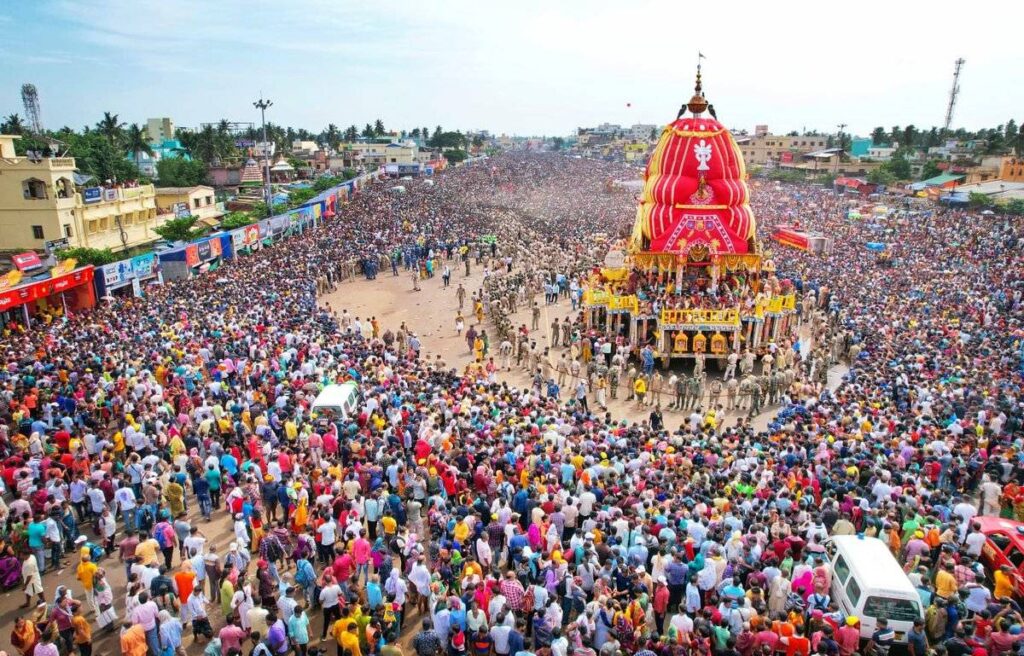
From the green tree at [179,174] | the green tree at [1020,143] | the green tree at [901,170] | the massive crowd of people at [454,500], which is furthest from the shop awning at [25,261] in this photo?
the green tree at [1020,143]

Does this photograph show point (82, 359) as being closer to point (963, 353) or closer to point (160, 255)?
point (160, 255)

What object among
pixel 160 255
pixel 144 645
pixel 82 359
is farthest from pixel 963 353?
pixel 160 255

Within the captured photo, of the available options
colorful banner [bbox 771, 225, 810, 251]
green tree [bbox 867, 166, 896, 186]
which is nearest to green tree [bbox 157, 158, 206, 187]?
colorful banner [bbox 771, 225, 810, 251]

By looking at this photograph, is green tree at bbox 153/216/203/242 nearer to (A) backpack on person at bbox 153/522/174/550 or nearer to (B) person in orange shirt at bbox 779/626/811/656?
(A) backpack on person at bbox 153/522/174/550

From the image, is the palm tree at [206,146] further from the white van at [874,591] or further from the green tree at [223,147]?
the white van at [874,591]

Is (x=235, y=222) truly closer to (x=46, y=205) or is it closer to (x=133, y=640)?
(x=46, y=205)

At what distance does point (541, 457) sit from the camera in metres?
11.5

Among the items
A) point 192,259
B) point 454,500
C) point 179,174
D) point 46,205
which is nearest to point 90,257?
point 192,259

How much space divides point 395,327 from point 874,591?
67.4 ft

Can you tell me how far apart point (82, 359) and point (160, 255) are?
1182 cm

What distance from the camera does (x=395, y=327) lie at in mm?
26156

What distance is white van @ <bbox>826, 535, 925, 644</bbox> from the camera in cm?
782

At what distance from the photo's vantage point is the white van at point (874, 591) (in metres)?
7.82

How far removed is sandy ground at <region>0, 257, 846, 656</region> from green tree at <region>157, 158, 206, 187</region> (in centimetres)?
3474
